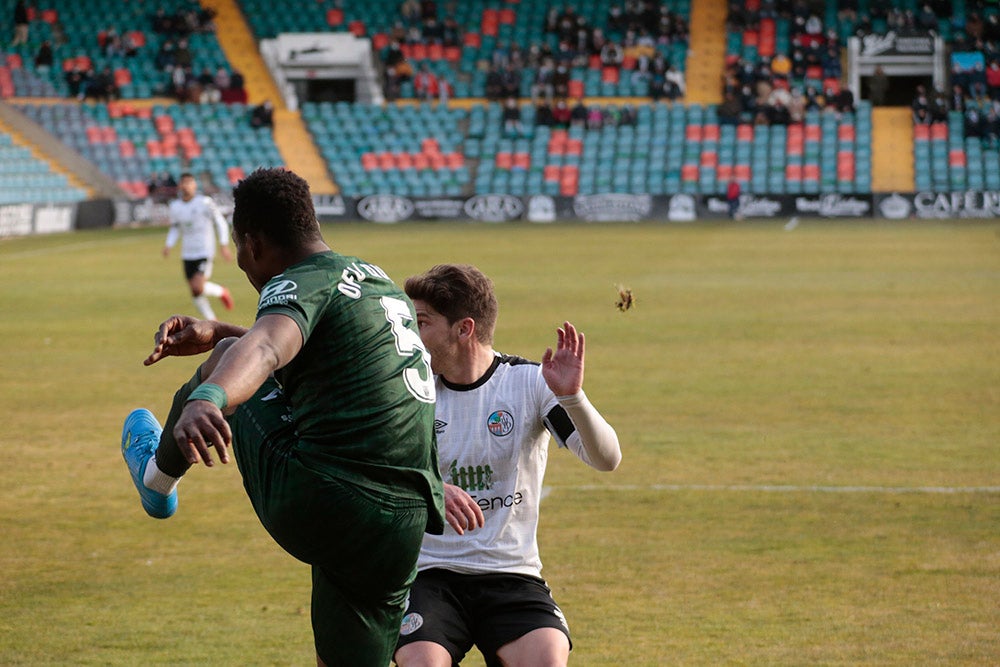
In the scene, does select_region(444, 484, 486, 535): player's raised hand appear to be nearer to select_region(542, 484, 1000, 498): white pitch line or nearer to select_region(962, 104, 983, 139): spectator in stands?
select_region(542, 484, 1000, 498): white pitch line

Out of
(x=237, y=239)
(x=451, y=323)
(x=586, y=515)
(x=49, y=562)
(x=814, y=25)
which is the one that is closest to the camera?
(x=237, y=239)

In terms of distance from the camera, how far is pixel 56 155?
145ft

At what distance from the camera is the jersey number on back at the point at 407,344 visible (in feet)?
13.5

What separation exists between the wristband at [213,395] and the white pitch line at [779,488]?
20.3 feet

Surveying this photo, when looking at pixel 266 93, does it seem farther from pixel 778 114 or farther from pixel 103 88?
pixel 778 114

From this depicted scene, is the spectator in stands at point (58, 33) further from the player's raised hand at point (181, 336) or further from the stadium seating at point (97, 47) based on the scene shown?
the player's raised hand at point (181, 336)

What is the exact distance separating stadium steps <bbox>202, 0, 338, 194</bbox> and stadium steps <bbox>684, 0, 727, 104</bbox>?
13.4m

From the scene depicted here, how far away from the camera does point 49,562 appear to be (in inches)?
312

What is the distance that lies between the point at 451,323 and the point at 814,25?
153 ft

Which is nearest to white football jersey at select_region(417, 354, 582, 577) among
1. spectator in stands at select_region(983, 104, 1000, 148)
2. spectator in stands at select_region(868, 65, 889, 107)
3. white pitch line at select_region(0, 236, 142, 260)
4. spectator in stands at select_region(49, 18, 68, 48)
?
white pitch line at select_region(0, 236, 142, 260)

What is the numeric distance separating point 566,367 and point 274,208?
3.73ft

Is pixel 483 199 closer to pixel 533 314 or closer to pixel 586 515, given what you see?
pixel 533 314

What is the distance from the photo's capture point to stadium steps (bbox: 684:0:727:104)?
163ft

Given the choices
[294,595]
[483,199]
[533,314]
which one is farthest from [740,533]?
[483,199]
